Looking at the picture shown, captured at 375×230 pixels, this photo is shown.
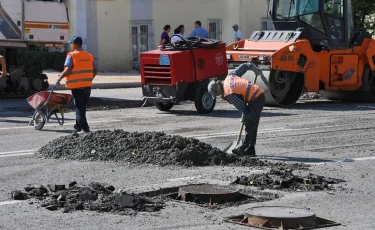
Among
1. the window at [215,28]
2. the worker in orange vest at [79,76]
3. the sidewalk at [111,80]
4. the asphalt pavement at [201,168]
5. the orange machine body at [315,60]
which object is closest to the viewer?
the asphalt pavement at [201,168]

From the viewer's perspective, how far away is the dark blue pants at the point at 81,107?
14875 mm

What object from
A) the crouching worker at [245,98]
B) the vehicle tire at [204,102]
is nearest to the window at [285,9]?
the vehicle tire at [204,102]

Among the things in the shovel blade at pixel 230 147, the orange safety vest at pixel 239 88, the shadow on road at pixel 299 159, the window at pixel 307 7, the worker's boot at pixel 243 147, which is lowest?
the shadow on road at pixel 299 159

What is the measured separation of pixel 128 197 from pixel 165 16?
26.9 metres

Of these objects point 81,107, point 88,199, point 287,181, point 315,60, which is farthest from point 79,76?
point 315,60

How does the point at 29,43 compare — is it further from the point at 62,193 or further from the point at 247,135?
the point at 62,193

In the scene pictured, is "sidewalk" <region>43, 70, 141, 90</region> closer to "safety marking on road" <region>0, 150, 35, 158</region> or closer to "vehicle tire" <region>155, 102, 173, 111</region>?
"vehicle tire" <region>155, 102, 173, 111</region>

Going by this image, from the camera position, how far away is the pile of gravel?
12.0 metres

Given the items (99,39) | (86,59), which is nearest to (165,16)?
(99,39)

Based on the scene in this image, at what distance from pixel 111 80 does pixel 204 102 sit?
36.9 ft

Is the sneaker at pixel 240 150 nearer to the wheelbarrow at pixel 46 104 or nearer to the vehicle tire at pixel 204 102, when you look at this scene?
the wheelbarrow at pixel 46 104

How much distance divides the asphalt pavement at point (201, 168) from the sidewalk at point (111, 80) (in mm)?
6226

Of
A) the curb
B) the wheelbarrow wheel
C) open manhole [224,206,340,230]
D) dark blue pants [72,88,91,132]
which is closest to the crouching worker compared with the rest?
dark blue pants [72,88,91,132]

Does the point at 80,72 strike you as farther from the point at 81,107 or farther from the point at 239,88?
the point at 239,88
